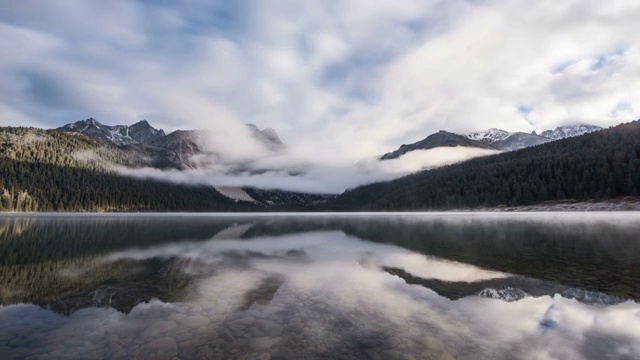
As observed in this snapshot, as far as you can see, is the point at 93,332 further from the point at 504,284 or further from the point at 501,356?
the point at 504,284

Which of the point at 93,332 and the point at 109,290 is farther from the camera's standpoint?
the point at 109,290

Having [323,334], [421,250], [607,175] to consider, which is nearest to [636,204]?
[607,175]

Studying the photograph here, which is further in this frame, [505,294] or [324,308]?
[505,294]

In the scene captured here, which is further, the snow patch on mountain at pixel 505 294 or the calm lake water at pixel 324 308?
the snow patch on mountain at pixel 505 294

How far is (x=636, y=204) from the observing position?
146m

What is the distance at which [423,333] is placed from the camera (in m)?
15.2

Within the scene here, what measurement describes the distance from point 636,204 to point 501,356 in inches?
7191

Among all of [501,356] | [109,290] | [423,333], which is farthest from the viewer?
[109,290]

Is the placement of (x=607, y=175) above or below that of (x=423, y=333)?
above

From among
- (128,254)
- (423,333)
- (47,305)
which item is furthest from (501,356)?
(128,254)

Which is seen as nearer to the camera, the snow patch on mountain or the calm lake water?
the calm lake water

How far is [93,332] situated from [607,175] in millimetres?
204228

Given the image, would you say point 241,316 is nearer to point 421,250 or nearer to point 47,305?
point 47,305

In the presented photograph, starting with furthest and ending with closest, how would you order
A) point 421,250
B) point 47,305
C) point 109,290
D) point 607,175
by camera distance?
point 607,175 < point 421,250 < point 109,290 < point 47,305
